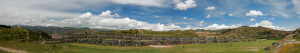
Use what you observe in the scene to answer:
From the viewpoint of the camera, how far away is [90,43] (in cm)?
7875

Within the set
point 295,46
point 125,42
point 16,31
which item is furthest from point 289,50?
point 16,31

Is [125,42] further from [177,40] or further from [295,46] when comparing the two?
[295,46]

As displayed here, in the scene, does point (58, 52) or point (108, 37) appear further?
point (108, 37)

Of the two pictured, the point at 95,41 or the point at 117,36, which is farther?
the point at 117,36

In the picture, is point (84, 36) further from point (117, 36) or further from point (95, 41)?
point (117, 36)

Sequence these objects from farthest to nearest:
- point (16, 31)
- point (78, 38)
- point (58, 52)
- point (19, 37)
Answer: point (78, 38), point (16, 31), point (19, 37), point (58, 52)

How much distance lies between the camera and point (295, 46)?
86.8ft

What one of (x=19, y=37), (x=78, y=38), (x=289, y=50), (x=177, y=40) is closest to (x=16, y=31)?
(x=19, y=37)

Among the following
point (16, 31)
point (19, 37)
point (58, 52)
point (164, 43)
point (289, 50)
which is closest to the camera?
point (289, 50)

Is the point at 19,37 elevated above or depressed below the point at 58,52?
above

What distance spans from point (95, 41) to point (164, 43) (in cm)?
3732

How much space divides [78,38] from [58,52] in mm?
36017

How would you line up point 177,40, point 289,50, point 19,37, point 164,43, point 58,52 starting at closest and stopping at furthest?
1. point 289,50
2. point 58,52
3. point 19,37
4. point 164,43
5. point 177,40

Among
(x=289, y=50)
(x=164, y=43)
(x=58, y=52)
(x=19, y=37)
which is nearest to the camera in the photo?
(x=289, y=50)
